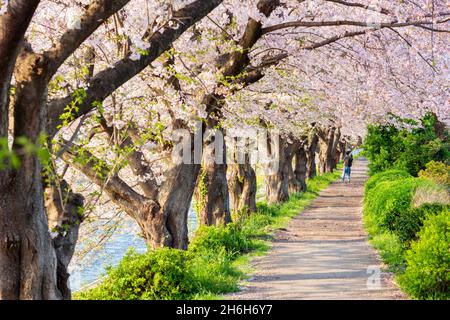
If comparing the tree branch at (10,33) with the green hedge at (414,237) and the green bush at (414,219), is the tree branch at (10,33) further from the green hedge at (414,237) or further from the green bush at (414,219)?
the green bush at (414,219)

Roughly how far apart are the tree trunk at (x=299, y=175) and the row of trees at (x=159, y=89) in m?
6.92

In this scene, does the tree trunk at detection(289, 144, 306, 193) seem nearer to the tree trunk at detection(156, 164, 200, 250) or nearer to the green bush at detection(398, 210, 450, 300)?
the tree trunk at detection(156, 164, 200, 250)

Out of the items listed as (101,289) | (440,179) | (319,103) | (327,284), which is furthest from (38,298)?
(319,103)

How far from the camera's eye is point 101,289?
36.6 feet

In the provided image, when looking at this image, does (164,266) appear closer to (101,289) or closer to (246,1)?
(101,289)

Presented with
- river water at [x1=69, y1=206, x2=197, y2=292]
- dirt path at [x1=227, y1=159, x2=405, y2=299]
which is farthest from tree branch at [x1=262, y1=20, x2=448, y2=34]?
river water at [x1=69, y1=206, x2=197, y2=292]

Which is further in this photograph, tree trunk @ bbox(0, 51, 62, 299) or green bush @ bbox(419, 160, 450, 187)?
green bush @ bbox(419, 160, 450, 187)

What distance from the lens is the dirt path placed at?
37.0 feet

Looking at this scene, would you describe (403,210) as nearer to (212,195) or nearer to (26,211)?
(212,195)

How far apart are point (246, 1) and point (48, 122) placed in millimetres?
6947

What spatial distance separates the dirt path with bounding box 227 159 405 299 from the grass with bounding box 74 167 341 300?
396 mm

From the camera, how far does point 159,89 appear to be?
50.3 feet

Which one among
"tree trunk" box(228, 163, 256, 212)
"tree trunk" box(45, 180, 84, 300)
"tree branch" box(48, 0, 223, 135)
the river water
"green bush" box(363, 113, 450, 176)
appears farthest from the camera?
"green bush" box(363, 113, 450, 176)

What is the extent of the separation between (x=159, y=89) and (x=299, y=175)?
76.1ft
